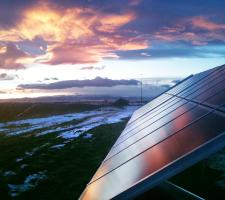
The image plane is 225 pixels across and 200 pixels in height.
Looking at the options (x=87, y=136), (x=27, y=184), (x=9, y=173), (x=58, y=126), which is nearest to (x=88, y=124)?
(x=58, y=126)

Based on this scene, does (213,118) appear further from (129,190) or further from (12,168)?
(12,168)

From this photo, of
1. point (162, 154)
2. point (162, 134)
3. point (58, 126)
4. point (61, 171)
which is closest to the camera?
point (162, 154)

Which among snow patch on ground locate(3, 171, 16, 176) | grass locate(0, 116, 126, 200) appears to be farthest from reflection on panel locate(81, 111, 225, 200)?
snow patch on ground locate(3, 171, 16, 176)

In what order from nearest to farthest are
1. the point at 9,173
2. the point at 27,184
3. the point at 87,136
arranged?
the point at 27,184, the point at 9,173, the point at 87,136

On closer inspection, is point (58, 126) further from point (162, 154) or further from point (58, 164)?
point (162, 154)

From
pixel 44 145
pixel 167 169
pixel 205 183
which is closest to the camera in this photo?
pixel 167 169

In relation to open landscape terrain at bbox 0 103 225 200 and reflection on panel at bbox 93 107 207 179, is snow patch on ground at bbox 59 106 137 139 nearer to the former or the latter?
open landscape terrain at bbox 0 103 225 200


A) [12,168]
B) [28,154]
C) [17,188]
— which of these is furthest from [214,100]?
[28,154]

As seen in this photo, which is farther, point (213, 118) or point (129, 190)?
point (213, 118)
